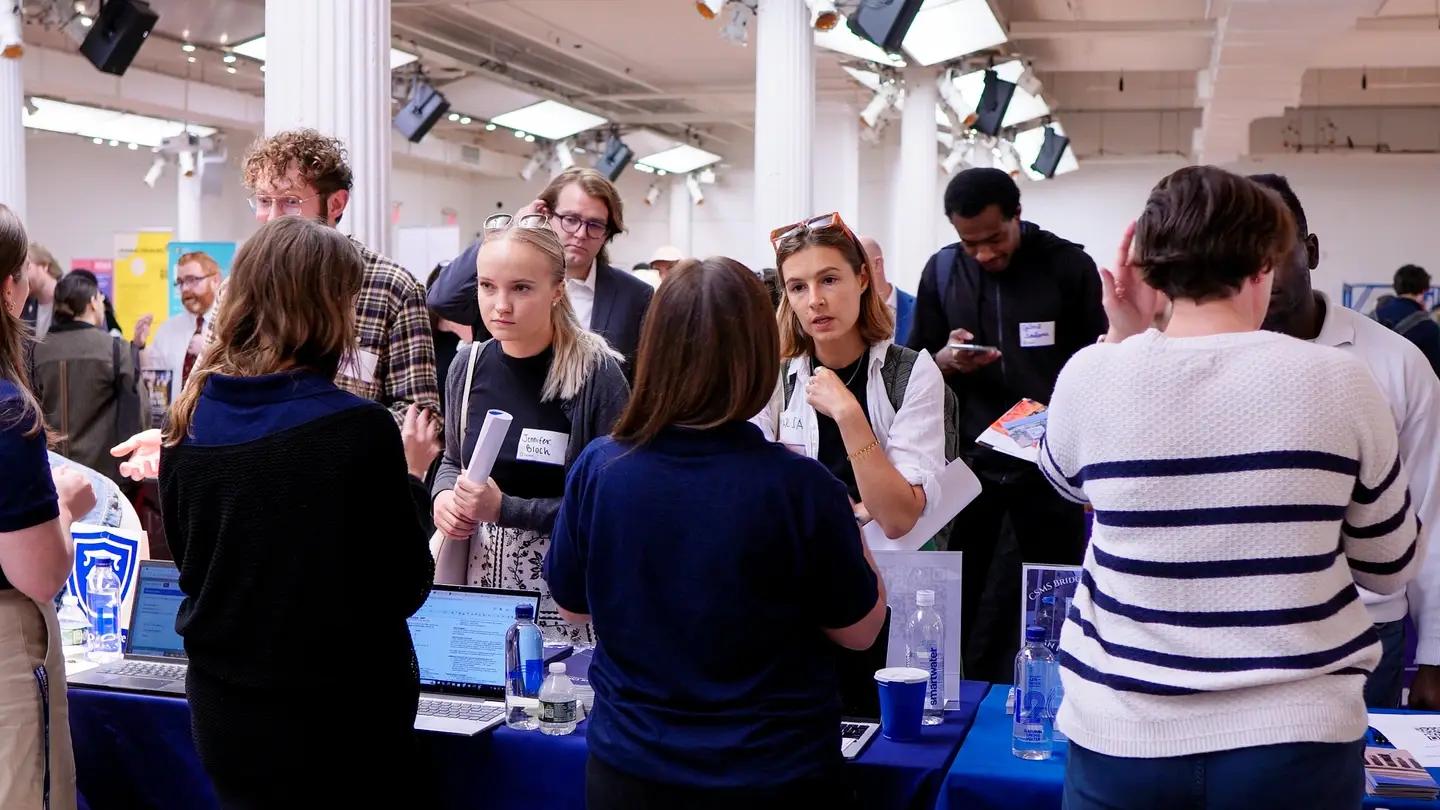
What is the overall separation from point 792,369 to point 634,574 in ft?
3.09

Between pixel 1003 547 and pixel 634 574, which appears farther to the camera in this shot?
pixel 1003 547

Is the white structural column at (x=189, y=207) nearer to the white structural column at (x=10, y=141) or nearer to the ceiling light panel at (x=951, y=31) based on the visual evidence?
the white structural column at (x=10, y=141)

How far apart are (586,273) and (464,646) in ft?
3.78

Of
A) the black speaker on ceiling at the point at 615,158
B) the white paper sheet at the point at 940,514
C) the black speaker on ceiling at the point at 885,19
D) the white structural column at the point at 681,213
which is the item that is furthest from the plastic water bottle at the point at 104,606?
the white structural column at the point at 681,213

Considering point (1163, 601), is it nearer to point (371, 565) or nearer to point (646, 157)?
point (371, 565)

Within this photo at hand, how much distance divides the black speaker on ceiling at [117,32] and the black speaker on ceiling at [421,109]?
3.48 metres

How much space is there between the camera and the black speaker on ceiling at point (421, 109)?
10.7m

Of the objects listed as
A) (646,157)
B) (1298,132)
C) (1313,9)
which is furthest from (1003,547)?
(1298,132)

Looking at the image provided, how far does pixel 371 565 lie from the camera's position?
1.71 metres

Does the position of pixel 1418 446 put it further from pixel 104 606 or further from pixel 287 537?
pixel 104 606

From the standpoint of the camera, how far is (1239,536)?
1.36 metres

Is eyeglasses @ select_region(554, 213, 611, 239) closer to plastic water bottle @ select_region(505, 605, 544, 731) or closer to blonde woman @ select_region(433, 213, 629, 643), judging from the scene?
blonde woman @ select_region(433, 213, 629, 643)

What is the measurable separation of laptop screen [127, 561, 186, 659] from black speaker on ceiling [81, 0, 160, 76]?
5.64 m

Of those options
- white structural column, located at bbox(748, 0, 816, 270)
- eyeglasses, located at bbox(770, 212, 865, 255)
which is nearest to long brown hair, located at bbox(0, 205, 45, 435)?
eyeglasses, located at bbox(770, 212, 865, 255)
